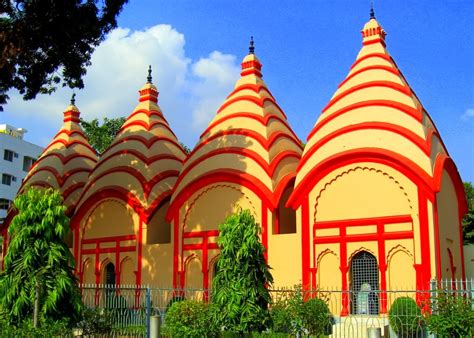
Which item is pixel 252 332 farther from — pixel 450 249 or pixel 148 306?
pixel 450 249

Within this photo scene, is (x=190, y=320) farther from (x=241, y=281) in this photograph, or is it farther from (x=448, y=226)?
(x=448, y=226)

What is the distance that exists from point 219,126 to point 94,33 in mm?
6959

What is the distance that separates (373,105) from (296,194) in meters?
3.78

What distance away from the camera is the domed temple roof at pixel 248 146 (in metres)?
20.5

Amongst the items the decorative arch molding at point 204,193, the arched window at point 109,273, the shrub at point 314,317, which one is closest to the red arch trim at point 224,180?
the decorative arch molding at point 204,193

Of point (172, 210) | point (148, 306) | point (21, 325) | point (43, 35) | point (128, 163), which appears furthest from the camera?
point (128, 163)

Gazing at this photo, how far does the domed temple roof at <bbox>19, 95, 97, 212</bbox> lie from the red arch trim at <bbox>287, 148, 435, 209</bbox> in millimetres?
12525

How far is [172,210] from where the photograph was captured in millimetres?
22234

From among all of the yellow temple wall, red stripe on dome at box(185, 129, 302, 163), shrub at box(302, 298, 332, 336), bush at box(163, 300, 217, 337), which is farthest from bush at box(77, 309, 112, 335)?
the yellow temple wall

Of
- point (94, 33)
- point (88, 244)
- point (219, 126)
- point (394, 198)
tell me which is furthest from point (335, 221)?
point (88, 244)

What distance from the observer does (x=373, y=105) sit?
18.9 meters

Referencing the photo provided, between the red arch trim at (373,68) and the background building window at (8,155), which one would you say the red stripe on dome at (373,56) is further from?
the background building window at (8,155)

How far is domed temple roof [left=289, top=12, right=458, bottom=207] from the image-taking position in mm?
17391

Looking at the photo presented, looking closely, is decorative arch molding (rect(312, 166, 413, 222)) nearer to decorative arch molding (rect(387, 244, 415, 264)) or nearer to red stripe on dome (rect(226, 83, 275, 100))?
decorative arch molding (rect(387, 244, 415, 264))
